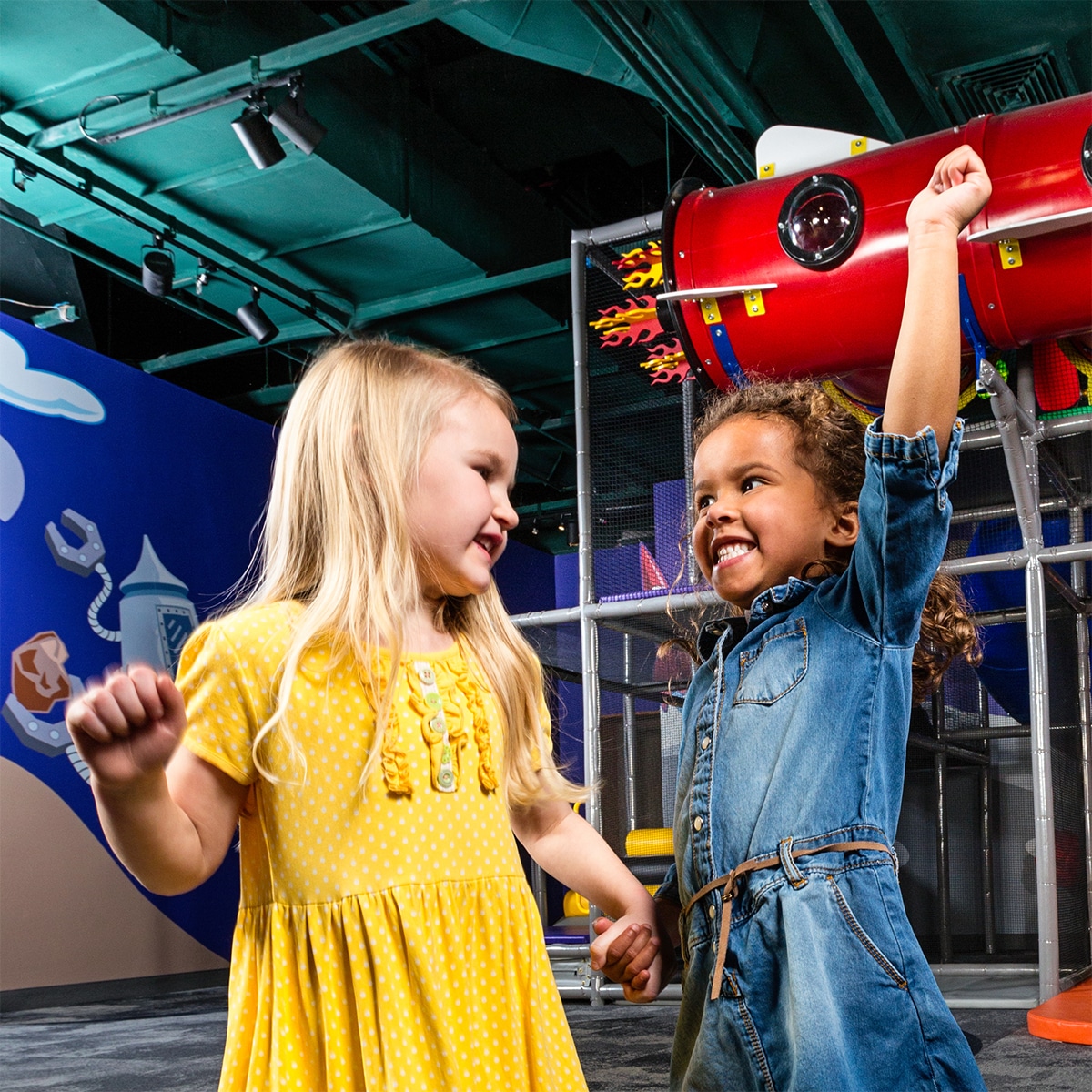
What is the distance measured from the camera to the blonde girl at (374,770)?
97 centimetres

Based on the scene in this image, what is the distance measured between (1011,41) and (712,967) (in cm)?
369

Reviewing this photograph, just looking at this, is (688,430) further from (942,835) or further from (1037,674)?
(942,835)

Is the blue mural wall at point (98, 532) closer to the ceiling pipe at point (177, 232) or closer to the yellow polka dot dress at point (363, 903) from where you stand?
the ceiling pipe at point (177, 232)

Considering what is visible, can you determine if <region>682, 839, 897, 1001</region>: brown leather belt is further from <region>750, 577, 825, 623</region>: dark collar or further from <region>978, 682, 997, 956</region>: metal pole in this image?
<region>978, 682, 997, 956</region>: metal pole

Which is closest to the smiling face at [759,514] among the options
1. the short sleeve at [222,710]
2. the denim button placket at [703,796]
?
the denim button placket at [703,796]

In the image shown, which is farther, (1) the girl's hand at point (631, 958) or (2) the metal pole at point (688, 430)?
(2) the metal pole at point (688, 430)

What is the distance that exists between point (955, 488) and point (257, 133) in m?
2.79

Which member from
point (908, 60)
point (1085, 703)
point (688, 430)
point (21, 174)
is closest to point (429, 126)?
point (21, 174)

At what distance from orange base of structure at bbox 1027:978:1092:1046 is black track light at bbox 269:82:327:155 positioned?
368 cm

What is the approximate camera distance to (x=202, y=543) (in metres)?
6.66

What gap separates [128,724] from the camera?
2.75 feet

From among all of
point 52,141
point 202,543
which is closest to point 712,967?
point 52,141

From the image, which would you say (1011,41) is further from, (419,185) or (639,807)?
(639,807)

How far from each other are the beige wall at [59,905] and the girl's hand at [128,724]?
4.96 m
